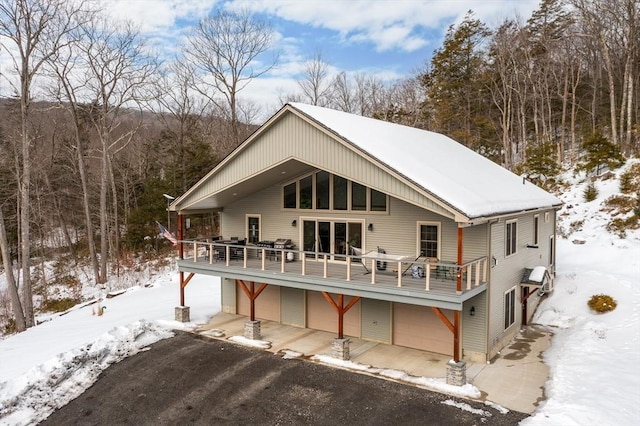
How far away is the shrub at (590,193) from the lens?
2355 cm

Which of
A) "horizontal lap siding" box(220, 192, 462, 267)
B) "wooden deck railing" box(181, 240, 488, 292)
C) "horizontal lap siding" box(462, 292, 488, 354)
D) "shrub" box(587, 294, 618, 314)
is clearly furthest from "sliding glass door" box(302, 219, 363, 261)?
"shrub" box(587, 294, 618, 314)

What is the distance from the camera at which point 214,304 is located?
18203 mm

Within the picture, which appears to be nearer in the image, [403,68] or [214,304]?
[214,304]

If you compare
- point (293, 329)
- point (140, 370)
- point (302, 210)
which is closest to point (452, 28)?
point (302, 210)

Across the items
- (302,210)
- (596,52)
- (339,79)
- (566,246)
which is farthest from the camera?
(339,79)

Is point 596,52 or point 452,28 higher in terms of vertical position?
point 452,28

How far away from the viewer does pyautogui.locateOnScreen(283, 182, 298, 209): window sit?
49.6 ft

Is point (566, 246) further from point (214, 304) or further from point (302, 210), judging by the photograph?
point (214, 304)

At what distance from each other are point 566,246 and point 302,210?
14767 mm

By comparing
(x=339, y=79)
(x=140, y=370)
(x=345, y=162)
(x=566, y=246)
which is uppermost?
(x=339, y=79)

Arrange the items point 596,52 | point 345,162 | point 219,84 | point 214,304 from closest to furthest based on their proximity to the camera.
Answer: point 345,162
point 214,304
point 219,84
point 596,52

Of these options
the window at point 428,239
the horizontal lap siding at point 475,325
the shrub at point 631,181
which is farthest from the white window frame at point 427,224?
the shrub at point 631,181

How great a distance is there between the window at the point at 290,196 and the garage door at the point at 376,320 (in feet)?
14.0

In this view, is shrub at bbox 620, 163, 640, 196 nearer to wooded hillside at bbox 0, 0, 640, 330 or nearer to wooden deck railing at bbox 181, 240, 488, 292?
wooded hillside at bbox 0, 0, 640, 330
